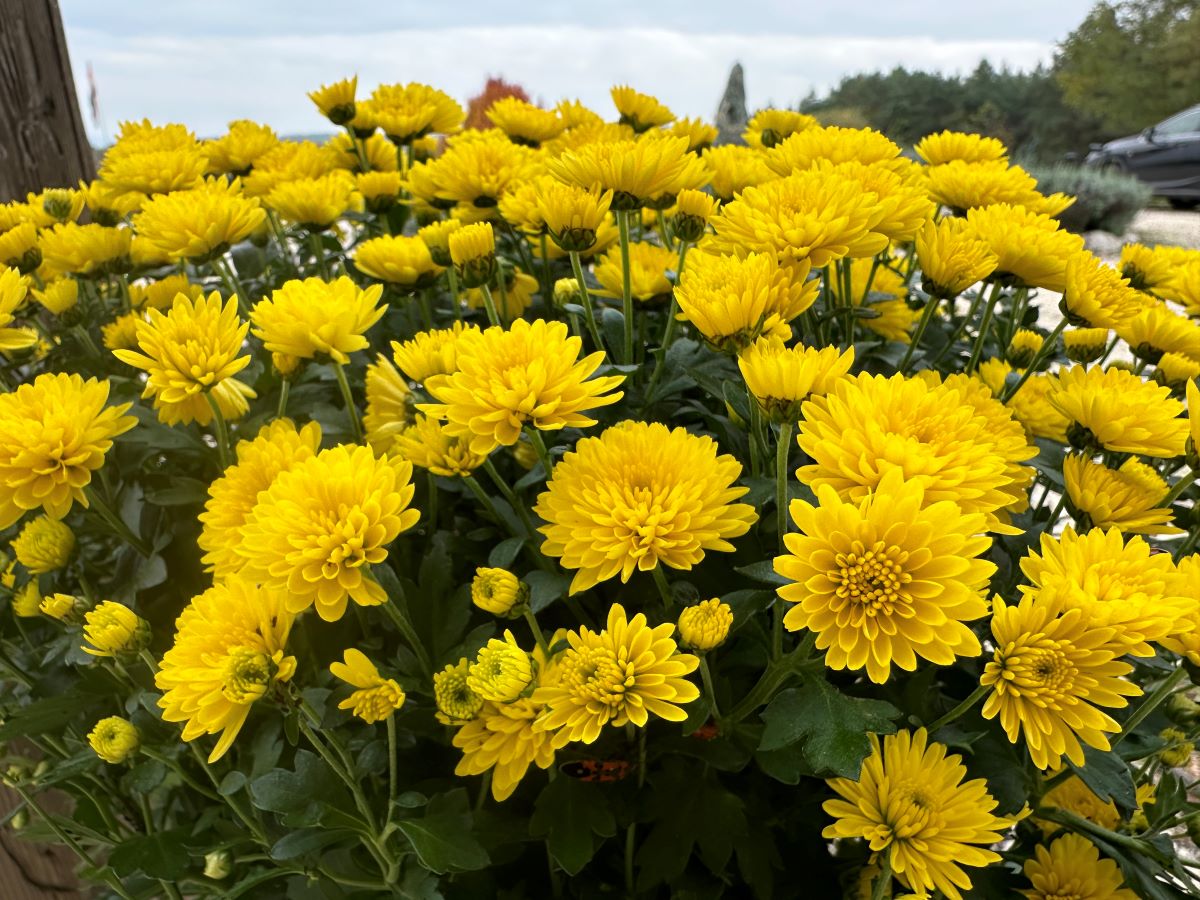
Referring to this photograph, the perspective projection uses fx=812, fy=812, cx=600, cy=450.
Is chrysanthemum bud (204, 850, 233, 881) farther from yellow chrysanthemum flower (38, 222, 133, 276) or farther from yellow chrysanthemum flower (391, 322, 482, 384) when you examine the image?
yellow chrysanthemum flower (38, 222, 133, 276)

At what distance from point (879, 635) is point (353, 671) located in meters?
0.41

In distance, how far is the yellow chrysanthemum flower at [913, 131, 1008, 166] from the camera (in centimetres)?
120

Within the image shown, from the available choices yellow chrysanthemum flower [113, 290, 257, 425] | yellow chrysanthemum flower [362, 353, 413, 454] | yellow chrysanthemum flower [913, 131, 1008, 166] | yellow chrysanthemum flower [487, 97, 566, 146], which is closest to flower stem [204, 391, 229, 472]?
yellow chrysanthemum flower [113, 290, 257, 425]

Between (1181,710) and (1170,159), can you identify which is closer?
(1181,710)

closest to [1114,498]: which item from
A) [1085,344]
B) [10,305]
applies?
[1085,344]

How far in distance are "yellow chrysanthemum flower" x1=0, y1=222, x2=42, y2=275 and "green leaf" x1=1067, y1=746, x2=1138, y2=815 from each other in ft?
4.41

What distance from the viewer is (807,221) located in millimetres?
713

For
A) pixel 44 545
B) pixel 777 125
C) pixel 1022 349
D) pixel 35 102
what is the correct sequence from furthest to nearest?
pixel 35 102 → pixel 777 125 → pixel 1022 349 → pixel 44 545

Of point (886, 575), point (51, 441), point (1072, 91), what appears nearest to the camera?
point (886, 575)

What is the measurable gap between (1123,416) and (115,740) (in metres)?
1.00

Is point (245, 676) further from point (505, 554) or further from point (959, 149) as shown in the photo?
point (959, 149)

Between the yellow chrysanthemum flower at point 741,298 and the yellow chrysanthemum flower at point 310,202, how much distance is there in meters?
0.68

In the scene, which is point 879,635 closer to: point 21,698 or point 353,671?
point 353,671

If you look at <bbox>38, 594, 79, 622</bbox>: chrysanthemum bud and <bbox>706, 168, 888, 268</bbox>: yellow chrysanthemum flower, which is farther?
<bbox>38, 594, 79, 622</bbox>: chrysanthemum bud
